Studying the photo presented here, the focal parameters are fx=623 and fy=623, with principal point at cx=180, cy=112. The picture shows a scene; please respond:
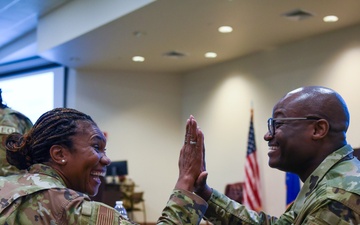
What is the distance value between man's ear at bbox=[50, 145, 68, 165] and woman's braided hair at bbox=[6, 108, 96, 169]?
0.01 metres

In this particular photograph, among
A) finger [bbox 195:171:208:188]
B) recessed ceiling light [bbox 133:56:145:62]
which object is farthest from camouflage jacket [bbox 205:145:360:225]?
recessed ceiling light [bbox 133:56:145:62]

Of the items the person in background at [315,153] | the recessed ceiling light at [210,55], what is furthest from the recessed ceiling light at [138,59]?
the person in background at [315,153]

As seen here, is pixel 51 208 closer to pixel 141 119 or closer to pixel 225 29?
pixel 225 29

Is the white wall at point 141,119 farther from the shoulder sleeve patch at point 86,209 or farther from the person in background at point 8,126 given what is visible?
the shoulder sleeve patch at point 86,209

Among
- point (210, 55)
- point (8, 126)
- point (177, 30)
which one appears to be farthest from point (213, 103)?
point (8, 126)

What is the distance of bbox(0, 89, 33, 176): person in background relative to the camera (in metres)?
3.21

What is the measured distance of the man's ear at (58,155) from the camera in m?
2.02

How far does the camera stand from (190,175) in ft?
6.68

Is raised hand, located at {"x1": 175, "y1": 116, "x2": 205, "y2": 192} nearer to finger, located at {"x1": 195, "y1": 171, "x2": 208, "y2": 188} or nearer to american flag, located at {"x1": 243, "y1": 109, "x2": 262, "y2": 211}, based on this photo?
finger, located at {"x1": 195, "y1": 171, "x2": 208, "y2": 188}

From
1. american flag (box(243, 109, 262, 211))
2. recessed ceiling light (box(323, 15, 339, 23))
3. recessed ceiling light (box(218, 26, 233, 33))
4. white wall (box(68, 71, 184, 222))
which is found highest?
recessed ceiling light (box(323, 15, 339, 23))

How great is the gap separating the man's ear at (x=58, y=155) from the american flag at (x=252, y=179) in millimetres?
7971

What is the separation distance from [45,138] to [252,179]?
26.6 ft

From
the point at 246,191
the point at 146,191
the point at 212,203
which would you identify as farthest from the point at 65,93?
the point at 212,203

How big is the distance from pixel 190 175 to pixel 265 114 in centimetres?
815
